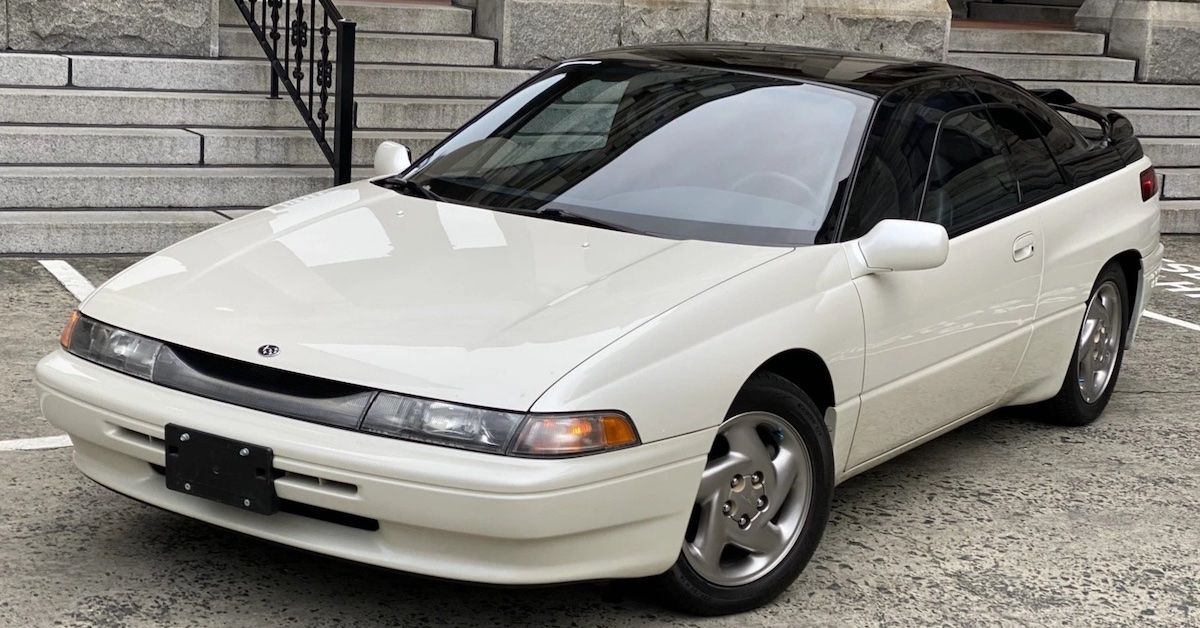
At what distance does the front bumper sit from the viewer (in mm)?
3412

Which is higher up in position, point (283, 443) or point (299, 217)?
point (299, 217)

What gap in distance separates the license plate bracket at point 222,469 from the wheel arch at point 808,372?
131cm

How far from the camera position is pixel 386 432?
347 cm

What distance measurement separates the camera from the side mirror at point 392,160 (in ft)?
17.1

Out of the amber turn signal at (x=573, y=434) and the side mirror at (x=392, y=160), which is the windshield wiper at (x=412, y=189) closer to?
the side mirror at (x=392, y=160)

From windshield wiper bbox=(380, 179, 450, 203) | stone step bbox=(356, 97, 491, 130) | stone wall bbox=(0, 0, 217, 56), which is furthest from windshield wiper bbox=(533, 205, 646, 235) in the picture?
stone wall bbox=(0, 0, 217, 56)

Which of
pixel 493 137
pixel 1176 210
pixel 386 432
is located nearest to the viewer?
pixel 386 432

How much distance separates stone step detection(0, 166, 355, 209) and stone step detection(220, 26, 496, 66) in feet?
3.63

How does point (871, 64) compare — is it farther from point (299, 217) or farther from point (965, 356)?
point (299, 217)

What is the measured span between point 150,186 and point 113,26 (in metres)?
1.33

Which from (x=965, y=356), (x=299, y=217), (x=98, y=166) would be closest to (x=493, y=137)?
(x=299, y=217)

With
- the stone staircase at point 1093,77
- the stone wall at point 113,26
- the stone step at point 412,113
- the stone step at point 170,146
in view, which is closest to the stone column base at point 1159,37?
the stone staircase at point 1093,77

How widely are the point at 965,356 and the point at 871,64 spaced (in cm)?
106

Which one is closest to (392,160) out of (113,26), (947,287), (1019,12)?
(947,287)
